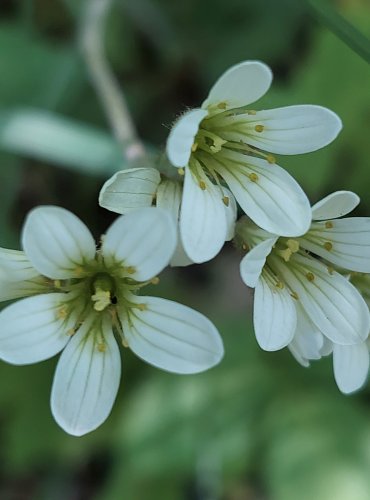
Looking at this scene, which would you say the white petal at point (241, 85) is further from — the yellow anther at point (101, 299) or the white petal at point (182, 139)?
the yellow anther at point (101, 299)

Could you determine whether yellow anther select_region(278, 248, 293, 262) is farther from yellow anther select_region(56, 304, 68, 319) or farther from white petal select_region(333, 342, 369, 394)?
yellow anther select_region(56, 304, 68, 319)

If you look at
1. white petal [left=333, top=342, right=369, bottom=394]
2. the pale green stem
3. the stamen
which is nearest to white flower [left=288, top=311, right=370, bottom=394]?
white petal [left=333, top=342, right=369, bottom=394]

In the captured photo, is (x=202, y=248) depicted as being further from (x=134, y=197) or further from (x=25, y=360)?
(x=25, y=360)

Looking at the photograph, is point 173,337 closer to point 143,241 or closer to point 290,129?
point 143,241

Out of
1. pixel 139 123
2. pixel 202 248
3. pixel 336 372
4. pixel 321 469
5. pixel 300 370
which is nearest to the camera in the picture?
pixel 202 248

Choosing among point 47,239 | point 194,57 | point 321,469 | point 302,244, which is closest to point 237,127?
point 302,244

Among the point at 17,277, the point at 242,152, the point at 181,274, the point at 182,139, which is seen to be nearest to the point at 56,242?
the point at 17,277

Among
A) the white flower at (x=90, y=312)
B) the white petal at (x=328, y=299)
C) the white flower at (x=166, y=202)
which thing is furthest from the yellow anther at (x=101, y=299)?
the white petal at (x=328, y=299)
